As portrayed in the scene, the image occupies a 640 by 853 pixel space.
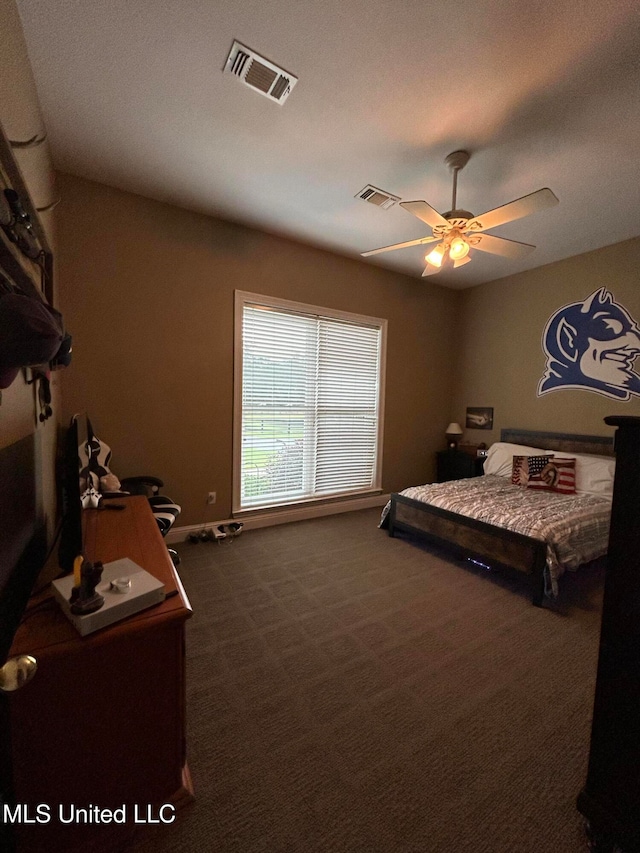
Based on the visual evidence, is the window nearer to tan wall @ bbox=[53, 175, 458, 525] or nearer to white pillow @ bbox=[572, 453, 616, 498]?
tan wall @ bbox=[53, 175, 458, 525]

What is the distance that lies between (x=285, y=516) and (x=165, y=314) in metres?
2.32

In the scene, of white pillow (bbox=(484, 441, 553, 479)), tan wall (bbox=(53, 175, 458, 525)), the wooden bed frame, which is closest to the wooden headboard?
the wooden bed frame

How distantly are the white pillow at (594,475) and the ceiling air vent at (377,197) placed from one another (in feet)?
10.1

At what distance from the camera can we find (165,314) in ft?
9.96

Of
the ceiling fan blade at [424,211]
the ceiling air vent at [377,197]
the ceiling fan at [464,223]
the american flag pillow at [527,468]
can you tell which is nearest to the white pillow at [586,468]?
the american flag pillow at [527,468]

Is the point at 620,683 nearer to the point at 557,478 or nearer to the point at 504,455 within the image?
the point at 557,478

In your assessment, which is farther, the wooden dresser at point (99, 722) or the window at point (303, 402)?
the window at point (303, 402)

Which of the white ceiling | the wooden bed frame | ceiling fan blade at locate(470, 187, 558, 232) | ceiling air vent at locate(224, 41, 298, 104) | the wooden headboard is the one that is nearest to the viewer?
the white ceiling

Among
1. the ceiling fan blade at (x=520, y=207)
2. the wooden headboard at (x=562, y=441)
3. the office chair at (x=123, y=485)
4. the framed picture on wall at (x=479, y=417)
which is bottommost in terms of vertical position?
the office chair at (x=123, y=485)

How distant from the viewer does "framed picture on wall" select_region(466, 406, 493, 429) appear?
4721mm

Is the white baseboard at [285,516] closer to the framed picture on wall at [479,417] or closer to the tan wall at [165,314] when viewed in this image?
the tan wall at [165,314]

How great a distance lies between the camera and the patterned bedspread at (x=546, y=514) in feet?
7.82

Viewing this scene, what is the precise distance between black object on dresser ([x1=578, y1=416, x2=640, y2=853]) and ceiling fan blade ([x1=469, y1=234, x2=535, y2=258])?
182 cm

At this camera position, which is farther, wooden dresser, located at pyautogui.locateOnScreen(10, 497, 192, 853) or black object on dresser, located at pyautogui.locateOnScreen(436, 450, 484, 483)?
black object on dresser, located at pyautogui.locateOnScreen(436, 450, 484, 483)
